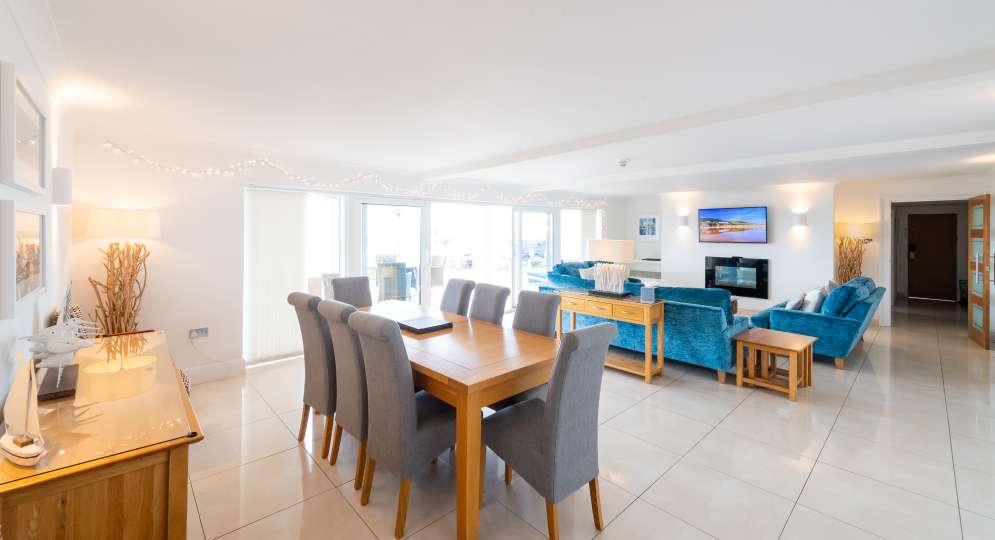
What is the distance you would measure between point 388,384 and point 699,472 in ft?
6.07

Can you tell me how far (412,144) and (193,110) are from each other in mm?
1669

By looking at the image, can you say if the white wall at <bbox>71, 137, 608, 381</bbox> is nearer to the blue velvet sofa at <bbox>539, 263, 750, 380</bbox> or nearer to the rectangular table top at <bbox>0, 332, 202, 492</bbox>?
the rectangular table top at <bbox>0, 332, 202, 492</bbox>

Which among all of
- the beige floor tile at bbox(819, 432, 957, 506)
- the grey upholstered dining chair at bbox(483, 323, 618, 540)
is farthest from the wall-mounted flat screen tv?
the grey upholstered dining chair at bbox(483, 323, 618, 540)

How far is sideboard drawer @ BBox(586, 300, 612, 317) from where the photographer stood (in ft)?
13.6

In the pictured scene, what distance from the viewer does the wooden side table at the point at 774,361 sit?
348 cm

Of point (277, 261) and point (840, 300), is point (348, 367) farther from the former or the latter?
point (840, 300)

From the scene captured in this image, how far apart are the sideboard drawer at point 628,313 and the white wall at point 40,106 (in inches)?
152

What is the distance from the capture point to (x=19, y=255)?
160 centimetres

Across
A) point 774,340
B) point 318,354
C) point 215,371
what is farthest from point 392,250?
point 774,340

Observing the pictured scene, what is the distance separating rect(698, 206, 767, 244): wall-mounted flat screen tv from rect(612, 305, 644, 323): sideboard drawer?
4.46m

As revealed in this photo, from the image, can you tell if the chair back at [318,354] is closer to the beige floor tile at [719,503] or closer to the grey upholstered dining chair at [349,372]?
the grey upholstered dining chair at [349,372]

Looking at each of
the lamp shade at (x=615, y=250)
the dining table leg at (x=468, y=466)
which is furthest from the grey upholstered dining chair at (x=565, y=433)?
the lamp shade at (x=615, y=250)

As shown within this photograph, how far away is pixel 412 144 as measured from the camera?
397 cm

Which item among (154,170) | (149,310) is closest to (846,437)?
(149,310)
